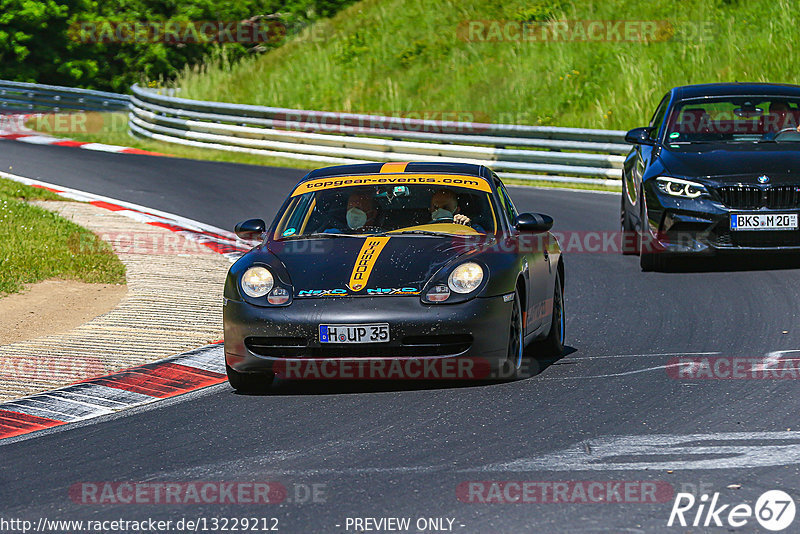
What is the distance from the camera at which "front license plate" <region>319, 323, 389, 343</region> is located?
7.68 metres

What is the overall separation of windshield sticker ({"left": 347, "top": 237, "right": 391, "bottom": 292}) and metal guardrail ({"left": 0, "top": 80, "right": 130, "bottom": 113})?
25861 millimetres

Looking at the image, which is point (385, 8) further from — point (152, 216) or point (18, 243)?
point (18, 243)

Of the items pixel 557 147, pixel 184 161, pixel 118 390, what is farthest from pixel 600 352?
pixel 184 161

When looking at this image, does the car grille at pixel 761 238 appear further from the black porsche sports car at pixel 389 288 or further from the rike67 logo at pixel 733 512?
the rike67 logo at pixel 733 512

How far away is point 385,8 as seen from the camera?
35.3 metres

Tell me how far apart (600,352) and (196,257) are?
5988mm

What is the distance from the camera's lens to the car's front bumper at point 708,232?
484 inches

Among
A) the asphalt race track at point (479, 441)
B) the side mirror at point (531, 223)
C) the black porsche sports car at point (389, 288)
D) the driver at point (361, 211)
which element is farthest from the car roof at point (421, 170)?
the asphalt race track at point (479, 441)

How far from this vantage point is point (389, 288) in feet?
25.7

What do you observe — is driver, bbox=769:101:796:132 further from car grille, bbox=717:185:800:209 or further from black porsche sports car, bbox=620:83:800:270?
car grille, bbox=717:185:800:209

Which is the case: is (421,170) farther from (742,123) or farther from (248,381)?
(742,123)

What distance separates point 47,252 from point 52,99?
860 inches

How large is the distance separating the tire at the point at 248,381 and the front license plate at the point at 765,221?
5.62 metres

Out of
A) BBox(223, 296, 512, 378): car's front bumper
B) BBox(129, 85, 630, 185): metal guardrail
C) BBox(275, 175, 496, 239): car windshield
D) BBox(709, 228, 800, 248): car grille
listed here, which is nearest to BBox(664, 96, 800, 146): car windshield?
BBox(709, 228, 800, 248): car grille
